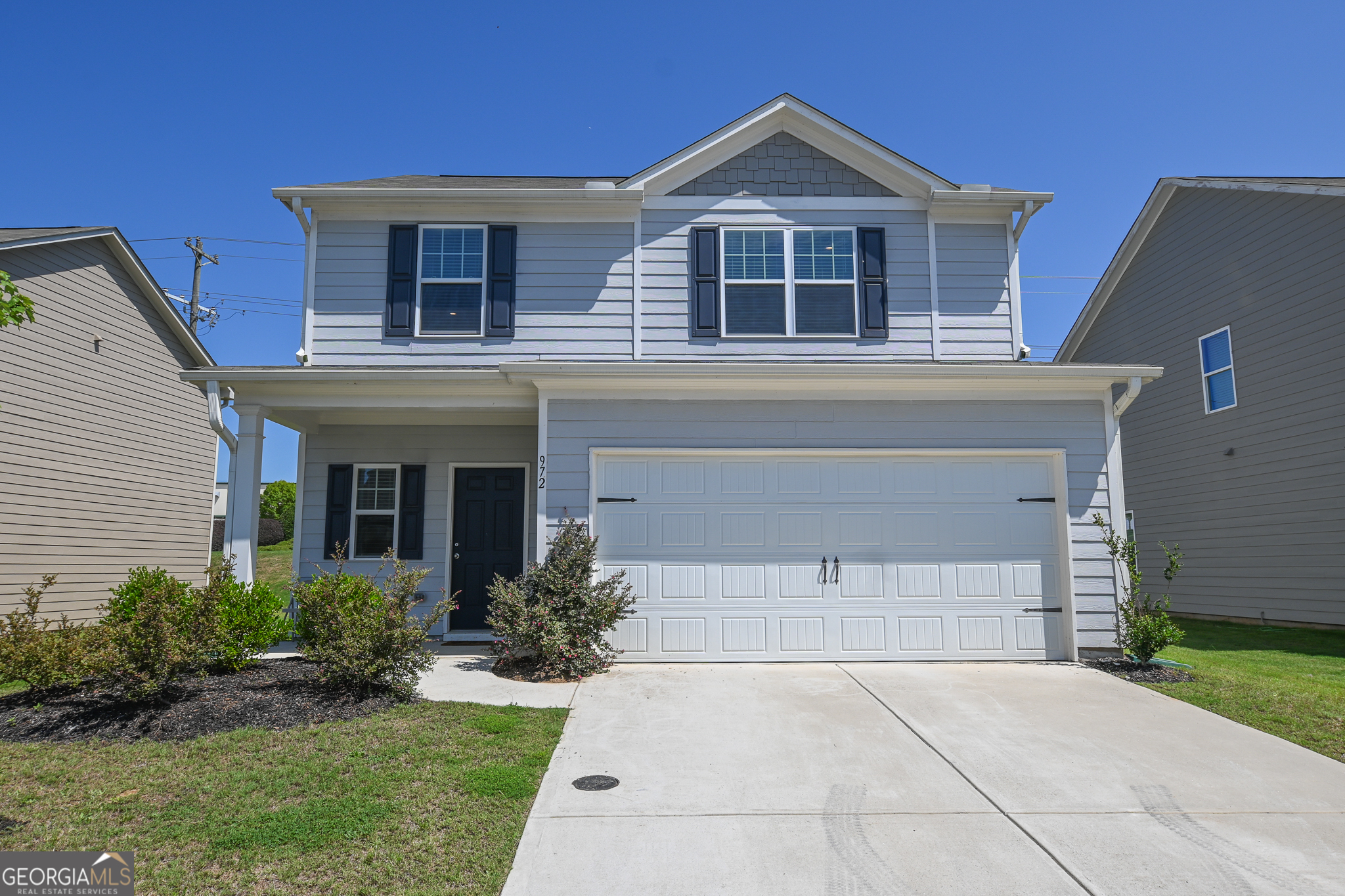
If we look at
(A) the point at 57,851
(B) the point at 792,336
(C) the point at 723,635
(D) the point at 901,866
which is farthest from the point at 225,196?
(D) the point at 901,866

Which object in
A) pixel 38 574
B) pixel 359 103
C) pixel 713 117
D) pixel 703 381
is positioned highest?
pixel 359 103

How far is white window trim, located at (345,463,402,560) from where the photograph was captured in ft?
33.3

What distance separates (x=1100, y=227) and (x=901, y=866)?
20.0 m

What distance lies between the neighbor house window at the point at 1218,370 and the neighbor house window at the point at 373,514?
12516mm

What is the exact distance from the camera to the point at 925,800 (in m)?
4.22

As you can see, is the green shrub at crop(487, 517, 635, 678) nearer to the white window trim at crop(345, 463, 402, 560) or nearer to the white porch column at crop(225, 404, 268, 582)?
the white porch column at crop(225, 404, 268, 582)

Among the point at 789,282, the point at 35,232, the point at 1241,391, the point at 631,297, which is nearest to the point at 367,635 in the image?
the point at 631,297

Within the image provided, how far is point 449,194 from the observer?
9.58 meters

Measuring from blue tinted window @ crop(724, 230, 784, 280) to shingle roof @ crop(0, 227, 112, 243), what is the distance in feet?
29.9

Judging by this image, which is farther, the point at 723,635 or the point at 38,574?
the point at 38,574

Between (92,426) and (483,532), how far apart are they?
20.7 feet

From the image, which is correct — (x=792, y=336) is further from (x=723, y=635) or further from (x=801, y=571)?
(x=723, y=635)

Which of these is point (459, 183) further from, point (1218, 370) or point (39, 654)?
point (1218, 370)

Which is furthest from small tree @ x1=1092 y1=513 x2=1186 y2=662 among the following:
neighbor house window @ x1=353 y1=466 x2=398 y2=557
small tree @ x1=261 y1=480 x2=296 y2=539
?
small tree @ x1=261 y1=480 x2=296 y2=539
